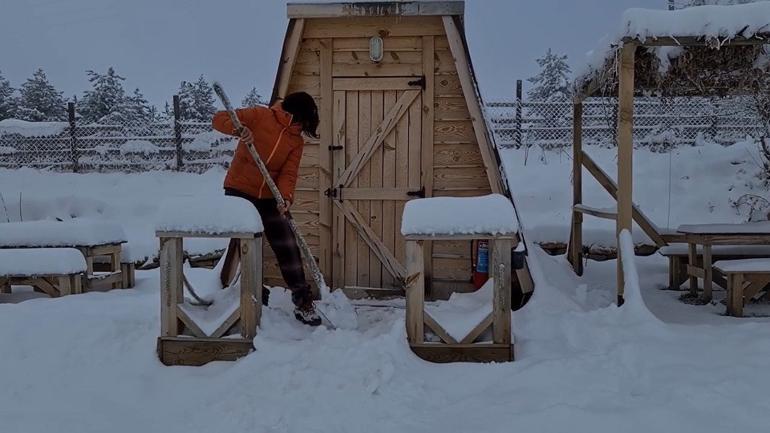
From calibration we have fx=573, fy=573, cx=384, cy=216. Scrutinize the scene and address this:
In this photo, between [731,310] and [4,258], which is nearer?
[731,310]

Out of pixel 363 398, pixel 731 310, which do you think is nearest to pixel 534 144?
pixel 731 310

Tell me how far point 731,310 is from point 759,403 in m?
2.21

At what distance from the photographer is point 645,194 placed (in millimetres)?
10195

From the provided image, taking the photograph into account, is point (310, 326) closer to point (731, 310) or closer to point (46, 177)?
point (731, 310)

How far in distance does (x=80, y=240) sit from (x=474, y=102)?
13.9ft

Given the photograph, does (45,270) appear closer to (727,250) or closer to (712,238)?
(712,238)

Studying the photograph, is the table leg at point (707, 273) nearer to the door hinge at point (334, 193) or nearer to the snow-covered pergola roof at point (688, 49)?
the snow-covered pergola roof at point (688, 49)

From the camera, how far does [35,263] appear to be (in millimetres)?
5320

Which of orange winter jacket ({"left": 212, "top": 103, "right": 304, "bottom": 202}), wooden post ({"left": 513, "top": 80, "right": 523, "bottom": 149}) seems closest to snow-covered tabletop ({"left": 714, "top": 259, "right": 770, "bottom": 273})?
orange winter jacket ({"left": 212, "top": 103, "right": 304, "bottom": 202})

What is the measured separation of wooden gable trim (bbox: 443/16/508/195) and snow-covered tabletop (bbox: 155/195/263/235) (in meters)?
2.21

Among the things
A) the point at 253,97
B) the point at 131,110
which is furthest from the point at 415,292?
the point at 253,97

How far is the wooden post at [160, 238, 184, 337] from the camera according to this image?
372 cm

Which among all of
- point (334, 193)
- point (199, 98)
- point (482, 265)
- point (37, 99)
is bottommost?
point (482, 265)

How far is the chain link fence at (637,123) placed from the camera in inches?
486
